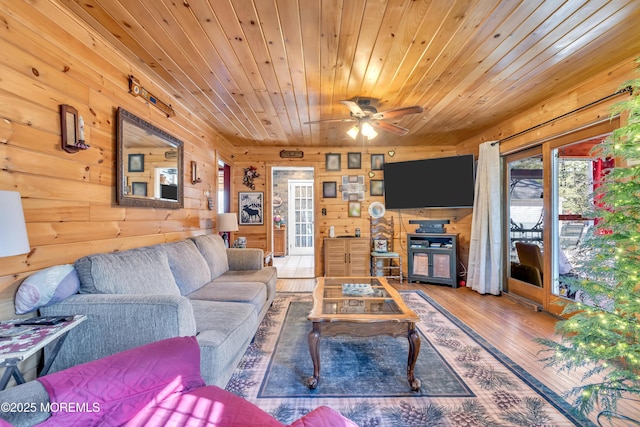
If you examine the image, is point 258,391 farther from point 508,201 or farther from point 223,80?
point 508,201

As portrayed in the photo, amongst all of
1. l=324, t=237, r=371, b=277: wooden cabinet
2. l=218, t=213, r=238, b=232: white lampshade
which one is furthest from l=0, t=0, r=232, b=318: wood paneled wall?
l=324, t=237, r=371, b=277: wooden cabinet

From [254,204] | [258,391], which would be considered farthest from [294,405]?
[254,204]

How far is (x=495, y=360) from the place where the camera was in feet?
7.22

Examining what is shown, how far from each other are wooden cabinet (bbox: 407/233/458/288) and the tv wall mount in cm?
12

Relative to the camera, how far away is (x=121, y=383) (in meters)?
0.95

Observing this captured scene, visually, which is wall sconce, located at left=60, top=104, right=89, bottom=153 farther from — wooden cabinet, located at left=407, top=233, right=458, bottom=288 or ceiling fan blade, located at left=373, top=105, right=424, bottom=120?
wooden cabinet, located at left=407, top=233, right=458, bottom=288

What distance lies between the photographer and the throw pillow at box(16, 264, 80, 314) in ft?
4.60

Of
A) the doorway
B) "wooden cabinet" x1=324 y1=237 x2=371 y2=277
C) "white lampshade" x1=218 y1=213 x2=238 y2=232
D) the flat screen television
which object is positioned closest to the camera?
"white lampshade" x1=218 y1=213 x2=238 y2=232

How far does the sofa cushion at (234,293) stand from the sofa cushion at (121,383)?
123cm

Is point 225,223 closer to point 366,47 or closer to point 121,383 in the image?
point 366,47

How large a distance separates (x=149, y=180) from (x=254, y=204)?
2599 millimetres

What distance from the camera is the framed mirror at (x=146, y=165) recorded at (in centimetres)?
218

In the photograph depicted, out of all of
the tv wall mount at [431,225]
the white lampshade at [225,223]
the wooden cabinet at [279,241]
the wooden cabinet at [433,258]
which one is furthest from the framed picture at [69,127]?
the wooden cabinet at [279,241]

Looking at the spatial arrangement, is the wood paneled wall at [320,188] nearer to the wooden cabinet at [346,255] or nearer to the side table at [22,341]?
the wooden cabinet at [346,255]
